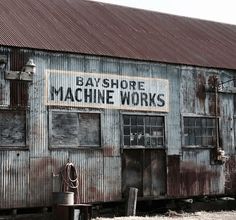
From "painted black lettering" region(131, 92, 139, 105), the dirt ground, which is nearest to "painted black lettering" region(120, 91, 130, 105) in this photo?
"painted black lettering" region(131, 92, 139, 105)

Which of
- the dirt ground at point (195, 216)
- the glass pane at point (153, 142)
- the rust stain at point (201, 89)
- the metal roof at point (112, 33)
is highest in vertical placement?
the metal roof at point (112, 33)

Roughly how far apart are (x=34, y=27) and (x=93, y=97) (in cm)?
326

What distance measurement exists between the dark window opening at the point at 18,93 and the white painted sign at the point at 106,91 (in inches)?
31.6

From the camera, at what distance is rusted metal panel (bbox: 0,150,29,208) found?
16.3 meters

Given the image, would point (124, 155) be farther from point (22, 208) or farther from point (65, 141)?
point (22, 208)

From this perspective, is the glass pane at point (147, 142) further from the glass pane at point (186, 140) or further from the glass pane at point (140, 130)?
the glass pane at point (186, 140)

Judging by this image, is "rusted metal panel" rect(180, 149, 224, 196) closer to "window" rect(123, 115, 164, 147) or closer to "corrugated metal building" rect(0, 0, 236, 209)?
"corrugated metal building" rect(0, 0, 236, 209)

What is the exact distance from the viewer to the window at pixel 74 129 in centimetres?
1759

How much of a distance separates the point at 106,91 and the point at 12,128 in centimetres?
386

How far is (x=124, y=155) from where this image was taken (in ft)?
62.5

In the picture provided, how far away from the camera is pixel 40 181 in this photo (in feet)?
55.8

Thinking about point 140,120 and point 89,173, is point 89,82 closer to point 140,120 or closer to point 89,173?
point 140,120

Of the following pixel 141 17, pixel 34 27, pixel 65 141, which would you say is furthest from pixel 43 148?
pixel 141 17

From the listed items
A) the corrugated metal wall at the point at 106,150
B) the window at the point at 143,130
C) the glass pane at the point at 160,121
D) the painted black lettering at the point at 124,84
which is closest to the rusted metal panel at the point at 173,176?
the corrugated metal wall at the point at 106,150
